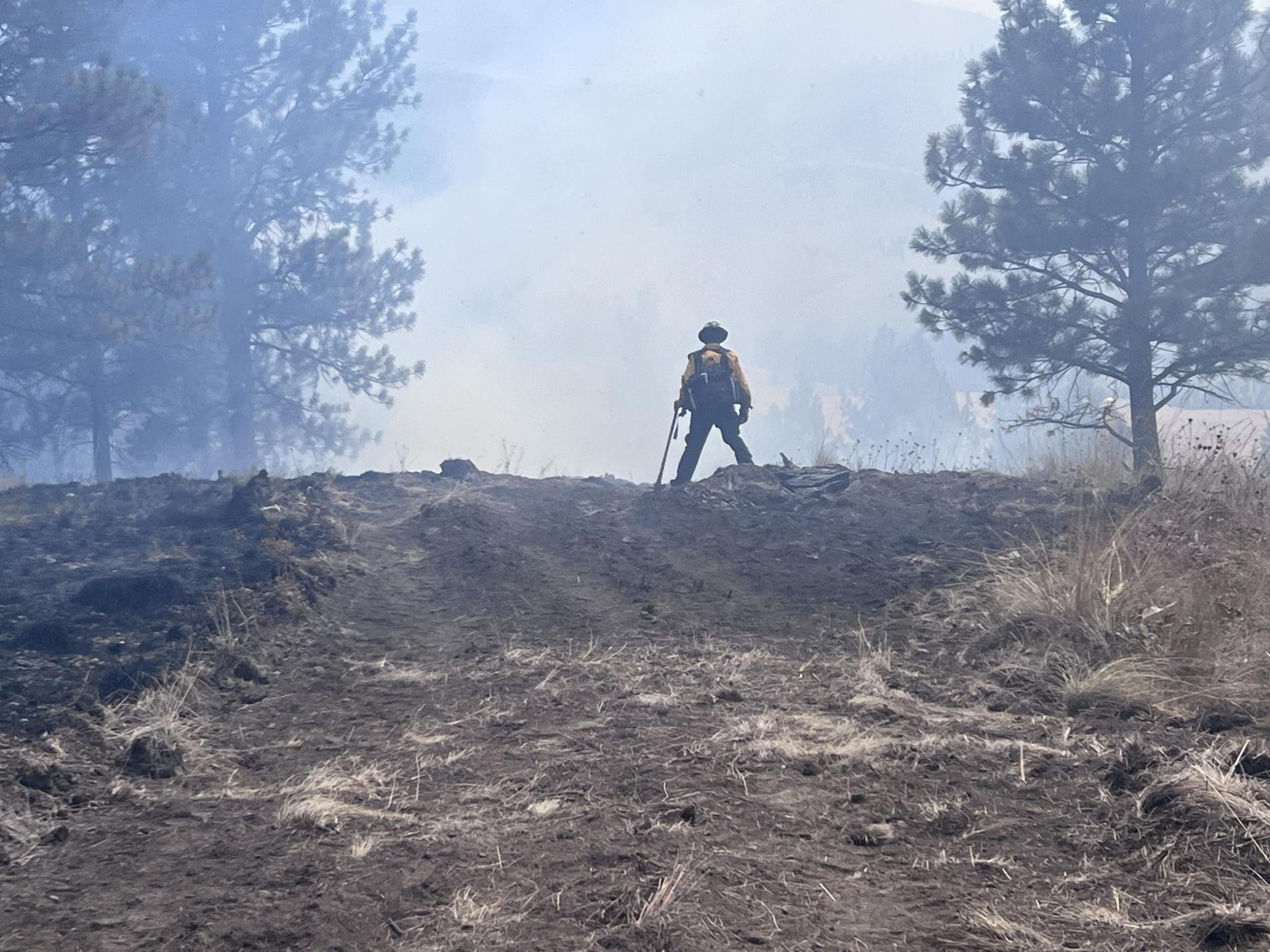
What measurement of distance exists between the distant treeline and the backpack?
10524 millimetres

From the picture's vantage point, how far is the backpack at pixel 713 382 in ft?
37.7

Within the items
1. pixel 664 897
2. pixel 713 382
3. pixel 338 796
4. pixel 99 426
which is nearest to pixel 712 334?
pixel 713 382

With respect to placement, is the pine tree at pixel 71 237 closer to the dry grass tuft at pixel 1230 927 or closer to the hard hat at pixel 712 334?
the hard hat at pixel 712 334

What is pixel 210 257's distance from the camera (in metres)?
18.3

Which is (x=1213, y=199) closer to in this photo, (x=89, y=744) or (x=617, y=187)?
(x=89, y=744)

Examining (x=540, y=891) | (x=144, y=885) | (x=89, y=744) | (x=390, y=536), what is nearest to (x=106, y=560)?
(x=390, y=536)

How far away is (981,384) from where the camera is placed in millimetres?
91688

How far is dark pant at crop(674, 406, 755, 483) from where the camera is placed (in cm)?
1153

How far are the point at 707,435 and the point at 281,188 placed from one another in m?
16.3

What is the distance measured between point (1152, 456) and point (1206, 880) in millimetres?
5794

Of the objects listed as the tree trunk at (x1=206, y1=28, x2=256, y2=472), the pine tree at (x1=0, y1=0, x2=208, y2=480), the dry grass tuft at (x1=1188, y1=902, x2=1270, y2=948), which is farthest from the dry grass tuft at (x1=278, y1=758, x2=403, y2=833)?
the tree trunk at (x1=206, y1=28, x2=256, y2=472)

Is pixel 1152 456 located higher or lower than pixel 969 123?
lower

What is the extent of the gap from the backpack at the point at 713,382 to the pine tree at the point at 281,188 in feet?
45.3

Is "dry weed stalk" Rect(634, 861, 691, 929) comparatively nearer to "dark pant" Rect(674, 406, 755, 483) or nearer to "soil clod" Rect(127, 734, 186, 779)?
"soil clod" Rect(127, 734, 186, 779)
